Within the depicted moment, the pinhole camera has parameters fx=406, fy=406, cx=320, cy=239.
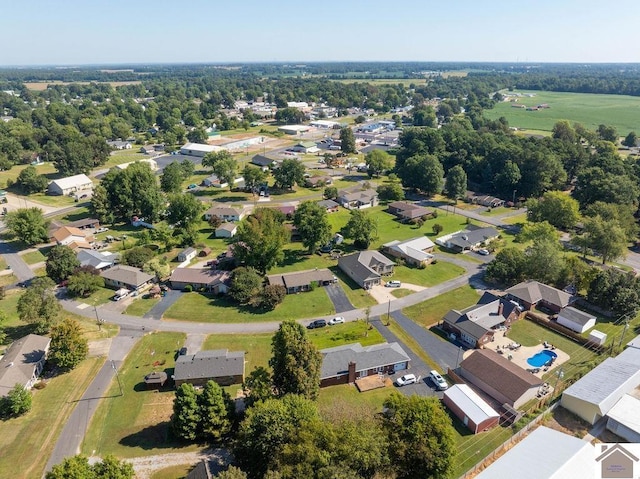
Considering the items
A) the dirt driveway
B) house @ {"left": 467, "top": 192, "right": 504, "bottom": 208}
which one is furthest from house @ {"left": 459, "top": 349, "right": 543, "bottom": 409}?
house @ {"left": 467, "top": 192, "right": 504, "bottom": 208}

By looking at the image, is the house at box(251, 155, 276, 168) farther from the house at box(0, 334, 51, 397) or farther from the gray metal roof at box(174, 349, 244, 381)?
the gray metal roof at box(174, 349, 244, 381)

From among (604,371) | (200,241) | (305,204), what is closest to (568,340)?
(604,371)

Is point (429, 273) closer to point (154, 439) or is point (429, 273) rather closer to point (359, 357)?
point (359, 357)

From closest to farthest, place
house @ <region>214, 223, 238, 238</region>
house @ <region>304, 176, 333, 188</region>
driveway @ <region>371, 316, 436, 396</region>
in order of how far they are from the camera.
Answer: driveway @ <region>371, 316, 436, 396</region>, house @ <region>214, 223, 238, 238</region>, house @ <region>304, 176, 333, 188</region>

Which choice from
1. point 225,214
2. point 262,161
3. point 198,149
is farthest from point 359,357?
point 198,149

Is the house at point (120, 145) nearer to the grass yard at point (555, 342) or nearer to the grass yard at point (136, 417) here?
the grass yard at point (136, 417)
